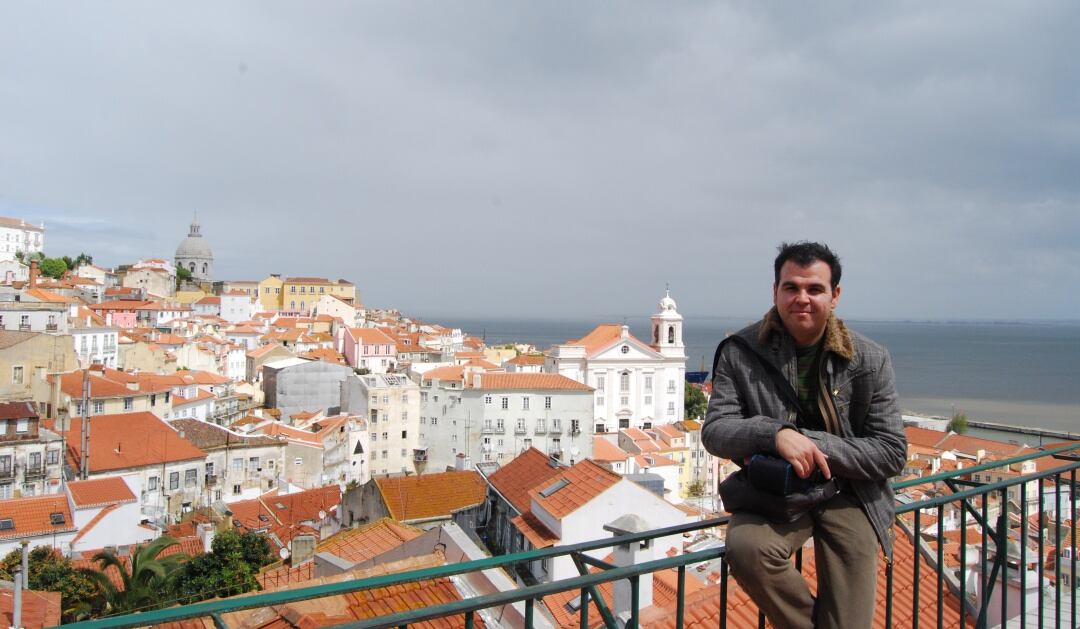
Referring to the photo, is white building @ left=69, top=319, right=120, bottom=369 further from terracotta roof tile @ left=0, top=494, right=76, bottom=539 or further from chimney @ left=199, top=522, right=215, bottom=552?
chimney @ left=199, top=522, right=215, bottom=552

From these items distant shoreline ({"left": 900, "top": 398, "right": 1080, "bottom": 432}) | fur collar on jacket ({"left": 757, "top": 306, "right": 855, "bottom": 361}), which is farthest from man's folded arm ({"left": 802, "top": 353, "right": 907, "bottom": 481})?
distant shoreline ({"left": 900, "top": 398, "right": 1080, "bottom": 432})

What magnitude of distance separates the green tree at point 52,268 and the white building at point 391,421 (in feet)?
172

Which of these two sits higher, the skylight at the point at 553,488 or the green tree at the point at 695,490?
the skylight at the point at 553,488

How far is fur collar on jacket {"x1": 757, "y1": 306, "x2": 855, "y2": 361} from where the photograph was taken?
84.8 inches

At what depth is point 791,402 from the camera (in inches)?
86.9

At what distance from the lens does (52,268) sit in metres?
70.9

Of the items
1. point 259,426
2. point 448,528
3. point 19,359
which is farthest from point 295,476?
point 448,528

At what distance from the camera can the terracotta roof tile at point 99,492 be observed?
20234mm

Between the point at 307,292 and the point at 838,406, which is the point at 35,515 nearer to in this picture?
the point at 838,406

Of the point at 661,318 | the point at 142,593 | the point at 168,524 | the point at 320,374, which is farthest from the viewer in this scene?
the point at 661,318

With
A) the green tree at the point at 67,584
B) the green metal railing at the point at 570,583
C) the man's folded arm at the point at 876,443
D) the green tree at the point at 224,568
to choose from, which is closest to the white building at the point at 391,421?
the green tree at the point at 224,568

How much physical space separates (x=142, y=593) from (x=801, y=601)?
515 inches

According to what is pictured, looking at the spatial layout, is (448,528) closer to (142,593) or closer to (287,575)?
(287,575)

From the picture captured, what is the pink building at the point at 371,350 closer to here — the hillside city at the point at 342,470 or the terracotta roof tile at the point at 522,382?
the hillside city at the point at 342,470
